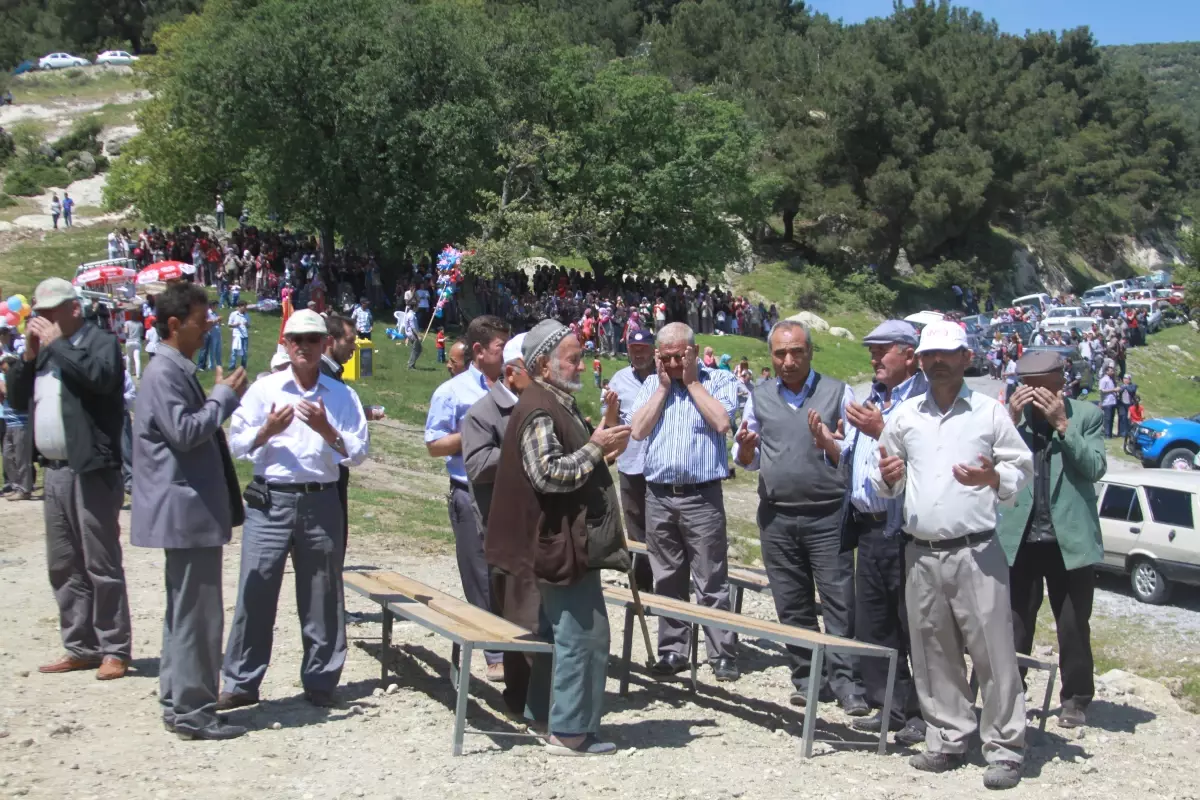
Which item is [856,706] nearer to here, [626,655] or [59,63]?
[626,655]

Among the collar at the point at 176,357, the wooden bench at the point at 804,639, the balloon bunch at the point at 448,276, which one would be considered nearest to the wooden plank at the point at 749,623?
the wooden bench at the point at 804,639

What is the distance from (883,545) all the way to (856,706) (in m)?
0.96

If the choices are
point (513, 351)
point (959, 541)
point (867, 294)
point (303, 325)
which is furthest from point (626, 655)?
point (867, 294)

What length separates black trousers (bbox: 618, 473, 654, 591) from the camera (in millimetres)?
8117

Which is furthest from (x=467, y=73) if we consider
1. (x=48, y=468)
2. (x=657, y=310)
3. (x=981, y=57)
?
(x=981, y=57)

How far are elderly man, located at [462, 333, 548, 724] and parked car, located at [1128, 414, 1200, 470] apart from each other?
22674 millimetres

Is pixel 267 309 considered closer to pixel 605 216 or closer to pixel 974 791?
pixel 605 216

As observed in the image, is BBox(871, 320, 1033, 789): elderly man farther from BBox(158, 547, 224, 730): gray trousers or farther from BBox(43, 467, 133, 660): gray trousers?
BBox(43, 467, 133, 660): gray trousers

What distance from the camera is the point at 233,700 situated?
6.30 meters

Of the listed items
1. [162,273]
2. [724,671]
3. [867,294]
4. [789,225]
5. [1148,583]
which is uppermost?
[789,225]

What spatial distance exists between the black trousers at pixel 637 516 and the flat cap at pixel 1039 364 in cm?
260

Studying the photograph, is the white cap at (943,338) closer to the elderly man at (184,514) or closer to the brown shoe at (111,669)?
the elderly man at (184,514)

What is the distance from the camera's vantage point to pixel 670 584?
740 centimetres

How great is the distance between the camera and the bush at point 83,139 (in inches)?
2448
